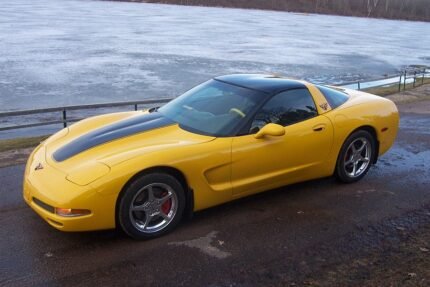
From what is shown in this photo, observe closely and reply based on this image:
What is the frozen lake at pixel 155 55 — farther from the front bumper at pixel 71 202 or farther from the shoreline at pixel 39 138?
the front bumper at pixel 71 202

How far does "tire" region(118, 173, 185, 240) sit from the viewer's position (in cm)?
448

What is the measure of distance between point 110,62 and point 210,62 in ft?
15.3

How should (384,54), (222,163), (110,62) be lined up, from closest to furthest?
(222,163)
(110,62)
(384,54)

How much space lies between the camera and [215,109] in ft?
18.0

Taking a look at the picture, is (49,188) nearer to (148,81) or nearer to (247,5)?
(148,81)

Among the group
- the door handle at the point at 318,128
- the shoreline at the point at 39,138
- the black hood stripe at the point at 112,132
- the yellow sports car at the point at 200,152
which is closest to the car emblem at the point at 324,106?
the yellow sports car at the point at 200,152

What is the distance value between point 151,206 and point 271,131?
4.61ft

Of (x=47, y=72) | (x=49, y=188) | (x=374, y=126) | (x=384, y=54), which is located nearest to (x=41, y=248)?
(x=49, y=188)

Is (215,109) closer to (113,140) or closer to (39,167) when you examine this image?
(113,140)

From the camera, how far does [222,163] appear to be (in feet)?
16.4

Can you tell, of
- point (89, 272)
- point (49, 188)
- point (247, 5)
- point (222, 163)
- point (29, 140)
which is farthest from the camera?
point (247, 5)

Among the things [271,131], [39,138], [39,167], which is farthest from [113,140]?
[39,138]

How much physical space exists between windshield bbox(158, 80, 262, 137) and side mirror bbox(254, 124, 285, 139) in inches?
8.3

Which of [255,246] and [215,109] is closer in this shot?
[255,246]
